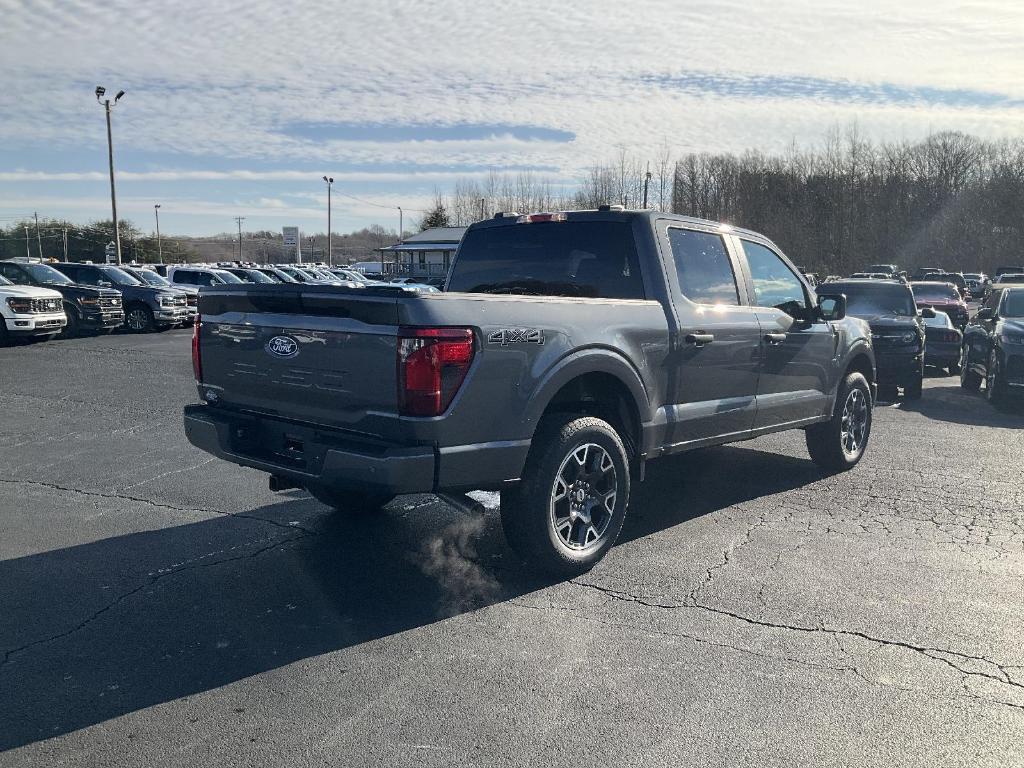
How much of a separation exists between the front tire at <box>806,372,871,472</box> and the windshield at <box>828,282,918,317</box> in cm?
568

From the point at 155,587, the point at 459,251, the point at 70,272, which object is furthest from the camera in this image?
the point at 70,272

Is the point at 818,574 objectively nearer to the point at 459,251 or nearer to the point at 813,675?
the point at 813,675

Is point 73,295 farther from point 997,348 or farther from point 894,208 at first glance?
point 894,208

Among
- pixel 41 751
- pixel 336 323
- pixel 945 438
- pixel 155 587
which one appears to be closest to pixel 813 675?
pixel 336 323

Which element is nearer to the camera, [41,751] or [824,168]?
[41,751]

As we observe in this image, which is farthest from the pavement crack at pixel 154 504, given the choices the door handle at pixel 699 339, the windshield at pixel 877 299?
the windshield at pixel 877 299

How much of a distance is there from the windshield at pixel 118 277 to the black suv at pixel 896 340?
18.9m

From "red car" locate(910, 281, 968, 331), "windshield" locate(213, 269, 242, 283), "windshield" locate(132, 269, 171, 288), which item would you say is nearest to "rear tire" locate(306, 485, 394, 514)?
"red car" locate(910, 281, 968, 331)

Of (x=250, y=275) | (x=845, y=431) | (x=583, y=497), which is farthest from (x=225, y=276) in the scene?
(x=583, y=497)

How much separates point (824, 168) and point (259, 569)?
80690 mm

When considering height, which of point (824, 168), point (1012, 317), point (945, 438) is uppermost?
point (824, 168)

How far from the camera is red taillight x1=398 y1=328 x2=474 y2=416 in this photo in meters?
3.97

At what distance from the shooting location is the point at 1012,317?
11961 mm

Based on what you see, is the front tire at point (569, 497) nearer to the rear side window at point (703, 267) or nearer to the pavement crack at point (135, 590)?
the rear side window at point (703, 267)
